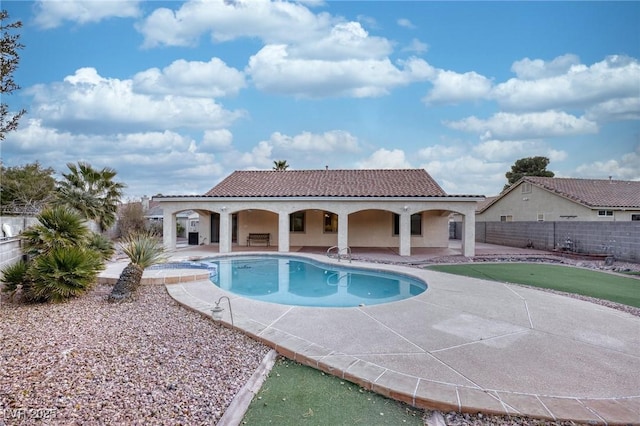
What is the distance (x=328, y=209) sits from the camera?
65.3ft

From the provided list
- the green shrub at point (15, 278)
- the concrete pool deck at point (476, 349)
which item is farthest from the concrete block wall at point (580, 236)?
the green shrub at point (15, 278)

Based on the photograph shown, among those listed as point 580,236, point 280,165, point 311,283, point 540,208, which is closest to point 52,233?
point 311,283

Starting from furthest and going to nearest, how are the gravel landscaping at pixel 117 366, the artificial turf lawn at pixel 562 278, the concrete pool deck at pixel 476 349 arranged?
the artificial turf lawn at pixel 562 278 < the concrete pool deck at pixel 476 349 < the gravel landscaping at pixel 117 366

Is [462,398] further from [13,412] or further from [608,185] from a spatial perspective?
[608,185]

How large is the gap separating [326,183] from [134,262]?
1640 centimetres

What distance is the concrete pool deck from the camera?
4176 mm

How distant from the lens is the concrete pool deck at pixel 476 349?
4.18 meters

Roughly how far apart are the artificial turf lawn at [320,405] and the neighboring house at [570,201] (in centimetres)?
2733

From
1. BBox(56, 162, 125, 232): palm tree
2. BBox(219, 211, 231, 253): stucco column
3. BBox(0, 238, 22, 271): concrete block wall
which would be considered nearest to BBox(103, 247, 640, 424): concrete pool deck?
BBox(0, 238, 22, 271): concrete block wall

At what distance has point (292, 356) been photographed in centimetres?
539

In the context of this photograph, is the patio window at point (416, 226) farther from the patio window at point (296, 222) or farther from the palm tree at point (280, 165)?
the palm tree at point (280, 165)

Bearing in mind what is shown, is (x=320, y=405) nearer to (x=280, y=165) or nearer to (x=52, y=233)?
(x=52, y=233)

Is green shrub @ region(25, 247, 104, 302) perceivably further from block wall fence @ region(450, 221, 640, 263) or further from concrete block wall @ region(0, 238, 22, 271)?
block wall fence @ region(450, 221, 640, 263)

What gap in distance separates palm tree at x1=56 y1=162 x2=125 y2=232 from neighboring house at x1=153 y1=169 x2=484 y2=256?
4325 millimetres
